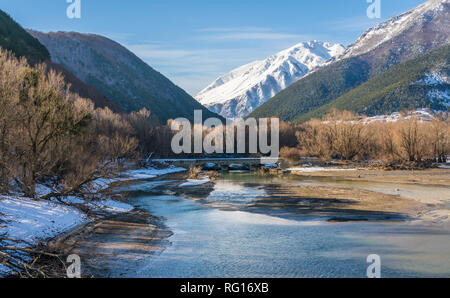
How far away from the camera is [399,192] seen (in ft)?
117

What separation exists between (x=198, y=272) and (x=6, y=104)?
1189cm

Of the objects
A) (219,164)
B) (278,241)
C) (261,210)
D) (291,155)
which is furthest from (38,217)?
(291,155)

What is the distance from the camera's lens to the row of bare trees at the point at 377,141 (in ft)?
231

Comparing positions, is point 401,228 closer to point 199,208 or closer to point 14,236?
point 199,208

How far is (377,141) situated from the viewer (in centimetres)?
8112

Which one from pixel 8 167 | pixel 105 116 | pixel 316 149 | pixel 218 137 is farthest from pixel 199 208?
pixel 218 137

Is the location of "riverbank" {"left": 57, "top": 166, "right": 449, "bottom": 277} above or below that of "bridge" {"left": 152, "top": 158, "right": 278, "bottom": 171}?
below

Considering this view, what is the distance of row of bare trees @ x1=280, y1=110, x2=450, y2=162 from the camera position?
2771 inches

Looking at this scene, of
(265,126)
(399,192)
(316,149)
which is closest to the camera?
(399,192)

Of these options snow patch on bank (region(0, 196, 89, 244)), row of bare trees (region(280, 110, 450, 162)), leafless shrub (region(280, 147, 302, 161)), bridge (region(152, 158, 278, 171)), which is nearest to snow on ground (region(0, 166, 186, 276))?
snow patch on bank (region(0, 196, 89, 244))

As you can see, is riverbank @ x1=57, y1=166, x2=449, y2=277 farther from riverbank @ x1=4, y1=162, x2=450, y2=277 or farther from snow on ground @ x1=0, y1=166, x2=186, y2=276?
snow on ground @ x1=0, y1=166, x2=186, y2=276

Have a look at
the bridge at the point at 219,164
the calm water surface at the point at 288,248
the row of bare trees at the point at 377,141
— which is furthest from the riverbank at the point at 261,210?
the bridge at the point at 219,164

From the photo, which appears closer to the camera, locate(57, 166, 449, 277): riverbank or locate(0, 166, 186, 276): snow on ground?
locate(57, 166, 449, 277): riverbank

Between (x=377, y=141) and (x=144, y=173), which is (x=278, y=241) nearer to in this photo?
(x=144, y=173)
